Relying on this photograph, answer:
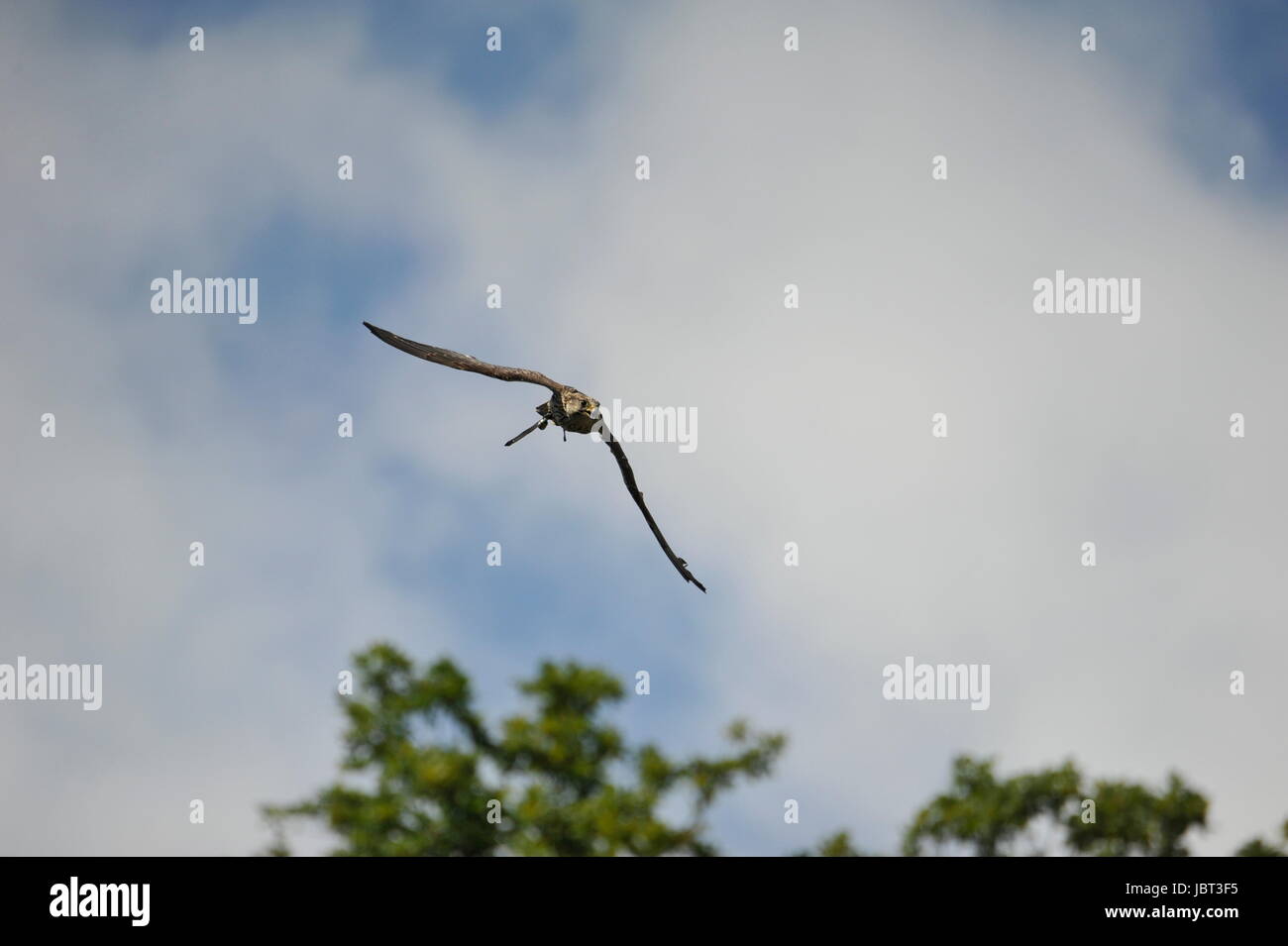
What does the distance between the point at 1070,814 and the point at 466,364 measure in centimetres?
3626

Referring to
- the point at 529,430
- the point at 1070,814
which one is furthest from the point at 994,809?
the point at 529,430

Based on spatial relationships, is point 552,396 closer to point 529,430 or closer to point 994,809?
point 529,430

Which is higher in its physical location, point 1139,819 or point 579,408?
point 579,408

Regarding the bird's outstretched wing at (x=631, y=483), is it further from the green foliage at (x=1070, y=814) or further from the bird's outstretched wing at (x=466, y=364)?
the green foliage at (x=1070, y=814)

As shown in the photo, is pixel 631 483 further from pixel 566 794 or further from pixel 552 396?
pixel 566 794

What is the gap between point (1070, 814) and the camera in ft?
133

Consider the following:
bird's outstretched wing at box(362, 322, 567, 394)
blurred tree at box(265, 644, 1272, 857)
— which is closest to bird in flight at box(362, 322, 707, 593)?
bird's outstretched wing at box(362, 322, 567, 394)

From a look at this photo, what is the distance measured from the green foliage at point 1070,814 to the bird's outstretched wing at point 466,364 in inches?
1323

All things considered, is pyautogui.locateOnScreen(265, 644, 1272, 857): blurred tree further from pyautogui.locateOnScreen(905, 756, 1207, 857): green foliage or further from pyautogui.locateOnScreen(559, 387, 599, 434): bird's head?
pyautogui.locateOnScreen(559, 387, 599, 434): bird's head

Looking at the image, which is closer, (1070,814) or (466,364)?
(466,364)
